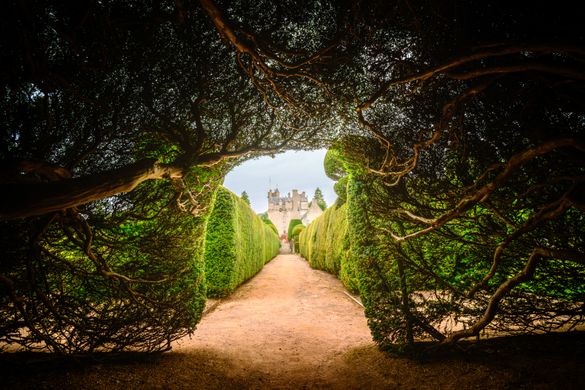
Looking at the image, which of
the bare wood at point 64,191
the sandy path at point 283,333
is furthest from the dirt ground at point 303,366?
the bare wood at point 64,191

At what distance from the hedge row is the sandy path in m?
0.90

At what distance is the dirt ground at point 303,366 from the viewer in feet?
9.41

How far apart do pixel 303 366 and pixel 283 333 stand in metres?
1.63

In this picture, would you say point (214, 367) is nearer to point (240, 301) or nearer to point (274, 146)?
point (274, 146)

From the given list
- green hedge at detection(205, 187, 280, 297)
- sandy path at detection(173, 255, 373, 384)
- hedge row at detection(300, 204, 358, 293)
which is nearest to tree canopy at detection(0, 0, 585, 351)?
sandy path at detection(173, 255, 373, 384)

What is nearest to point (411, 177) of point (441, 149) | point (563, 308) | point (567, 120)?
point (441, 149)

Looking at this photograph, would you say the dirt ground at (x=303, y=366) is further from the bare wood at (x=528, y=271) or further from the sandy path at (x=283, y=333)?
the bare wood at (x=528, y=271)

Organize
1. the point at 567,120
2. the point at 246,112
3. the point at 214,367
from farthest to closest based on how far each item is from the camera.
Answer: the point at 214,367 → the point at 246,112 → the point at 567,120

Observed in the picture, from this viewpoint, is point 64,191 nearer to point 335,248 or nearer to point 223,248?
point 223,248

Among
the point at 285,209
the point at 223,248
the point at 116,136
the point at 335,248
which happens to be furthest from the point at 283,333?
the point at 285,209

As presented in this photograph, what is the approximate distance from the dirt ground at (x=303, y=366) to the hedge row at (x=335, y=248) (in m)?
2.92

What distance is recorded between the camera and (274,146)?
3.96 meters

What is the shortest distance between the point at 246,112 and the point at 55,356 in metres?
4.00

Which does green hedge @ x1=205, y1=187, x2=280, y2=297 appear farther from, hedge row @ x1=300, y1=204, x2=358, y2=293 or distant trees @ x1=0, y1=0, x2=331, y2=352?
distant trees @ x1=0, y1=0, x2=331, y2=352
